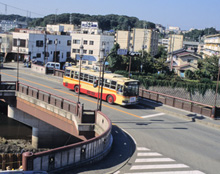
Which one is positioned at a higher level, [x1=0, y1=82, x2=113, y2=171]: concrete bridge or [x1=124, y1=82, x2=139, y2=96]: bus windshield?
[x1=124, y1=82, x2=139, y2=96]: bus windshield

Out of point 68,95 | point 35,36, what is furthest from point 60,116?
point 35,36

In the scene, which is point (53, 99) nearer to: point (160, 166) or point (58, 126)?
point (58, 126)

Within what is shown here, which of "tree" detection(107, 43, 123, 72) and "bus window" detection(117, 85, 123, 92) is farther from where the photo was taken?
"tree" detection(107, 43, 123, 72)

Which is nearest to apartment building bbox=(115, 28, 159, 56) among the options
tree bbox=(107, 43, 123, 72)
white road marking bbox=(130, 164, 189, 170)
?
tree bbox=(107, 43, 123, 72)

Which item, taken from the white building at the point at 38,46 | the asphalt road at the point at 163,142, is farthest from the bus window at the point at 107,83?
the white building at the point at 38,46

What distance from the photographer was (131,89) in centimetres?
2872

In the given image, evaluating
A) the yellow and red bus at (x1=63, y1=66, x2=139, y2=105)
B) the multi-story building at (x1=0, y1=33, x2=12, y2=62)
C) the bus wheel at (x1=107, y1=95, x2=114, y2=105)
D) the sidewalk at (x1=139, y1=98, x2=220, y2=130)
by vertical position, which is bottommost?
the sidewalk at (x1=139, y1=98, x2=220, y2=130)

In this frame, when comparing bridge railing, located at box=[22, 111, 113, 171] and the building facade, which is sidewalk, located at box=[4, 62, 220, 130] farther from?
A: the building facade

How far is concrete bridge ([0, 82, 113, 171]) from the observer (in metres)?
13.4

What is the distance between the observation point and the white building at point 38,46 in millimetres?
64938

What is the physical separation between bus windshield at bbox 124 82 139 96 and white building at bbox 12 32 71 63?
105ft

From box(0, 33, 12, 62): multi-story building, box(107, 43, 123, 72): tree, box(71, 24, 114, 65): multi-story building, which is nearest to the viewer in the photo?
box(107, 43, 123, 72): tree

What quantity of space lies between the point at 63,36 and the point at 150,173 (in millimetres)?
66796

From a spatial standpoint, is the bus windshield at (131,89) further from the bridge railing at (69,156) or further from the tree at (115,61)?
the tree at (115,61)
